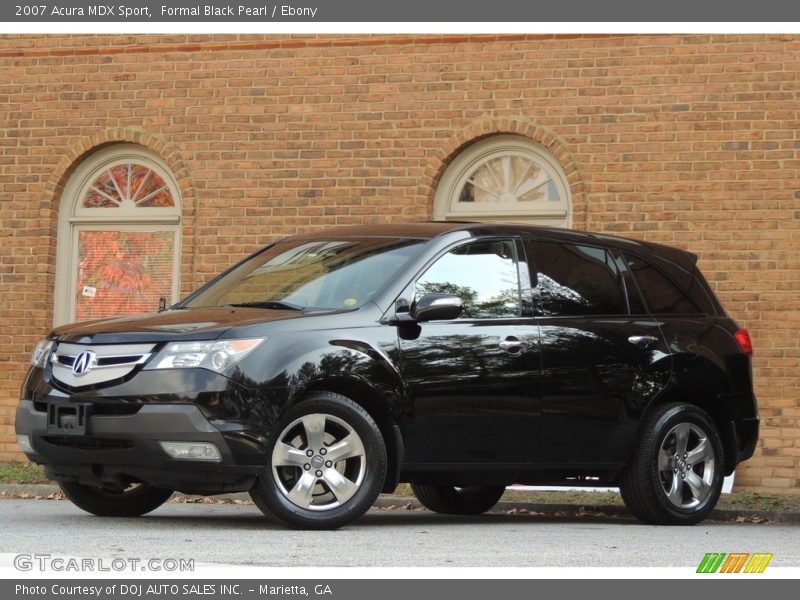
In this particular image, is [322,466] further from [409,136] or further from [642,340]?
[409,136]

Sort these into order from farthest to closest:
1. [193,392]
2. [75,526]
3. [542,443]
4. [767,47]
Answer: [767,47] → [542,443] → [75,526] → [193,392]

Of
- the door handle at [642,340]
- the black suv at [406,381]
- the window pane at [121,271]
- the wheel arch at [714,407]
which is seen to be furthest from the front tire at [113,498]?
the window pane at [121,271]

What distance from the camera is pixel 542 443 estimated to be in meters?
9.23

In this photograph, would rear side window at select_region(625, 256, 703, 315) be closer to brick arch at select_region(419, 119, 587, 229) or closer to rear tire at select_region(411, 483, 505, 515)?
rear tire at select_region(411, 483, 505, 515)

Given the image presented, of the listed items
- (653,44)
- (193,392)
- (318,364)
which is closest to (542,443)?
(318,364)

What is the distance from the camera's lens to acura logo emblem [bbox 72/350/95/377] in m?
8.36

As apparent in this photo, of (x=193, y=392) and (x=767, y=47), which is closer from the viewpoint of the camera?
(x=193, y=392)

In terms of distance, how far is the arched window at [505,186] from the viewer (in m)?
14.9

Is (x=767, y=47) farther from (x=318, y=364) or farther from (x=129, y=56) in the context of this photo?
(x=318, y=364)

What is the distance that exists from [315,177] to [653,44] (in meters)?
3.50

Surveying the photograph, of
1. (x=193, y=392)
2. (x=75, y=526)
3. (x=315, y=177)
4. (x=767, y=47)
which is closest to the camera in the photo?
(x=193, y=392)

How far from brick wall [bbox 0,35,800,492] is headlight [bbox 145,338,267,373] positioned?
6872 mm

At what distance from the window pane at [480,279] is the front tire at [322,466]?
1009 millimetres

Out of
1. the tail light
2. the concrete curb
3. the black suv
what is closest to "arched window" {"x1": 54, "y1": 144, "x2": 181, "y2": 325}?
the concrete curb
